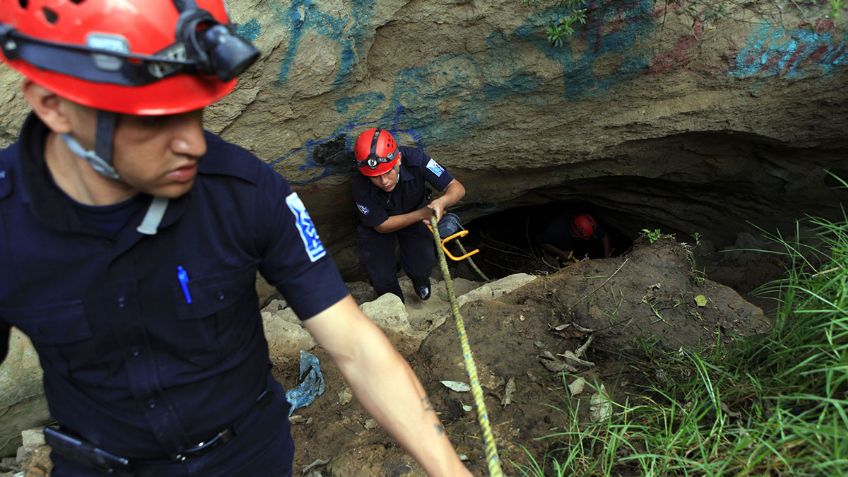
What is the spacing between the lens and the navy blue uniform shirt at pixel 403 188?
4211 mm

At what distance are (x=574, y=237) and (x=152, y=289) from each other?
5.78 metres

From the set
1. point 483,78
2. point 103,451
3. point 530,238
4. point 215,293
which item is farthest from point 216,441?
Result: point 530,238

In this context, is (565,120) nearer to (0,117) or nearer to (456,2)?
(456,2)

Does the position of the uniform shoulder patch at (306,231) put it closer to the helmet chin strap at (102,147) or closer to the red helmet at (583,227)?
the helmet chin strap at (102,147)

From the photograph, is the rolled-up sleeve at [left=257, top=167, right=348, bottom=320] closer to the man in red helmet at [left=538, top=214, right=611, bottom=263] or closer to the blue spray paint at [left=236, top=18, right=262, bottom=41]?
the blue spray paint at [left=236, top=18, right=262, bottom=41]

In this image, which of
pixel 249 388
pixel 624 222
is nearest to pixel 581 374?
pixel 249 388

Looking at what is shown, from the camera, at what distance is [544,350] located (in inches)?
117

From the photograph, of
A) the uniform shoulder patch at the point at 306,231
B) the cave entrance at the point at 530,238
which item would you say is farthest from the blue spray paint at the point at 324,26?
the cave entrance at the point at 530,238

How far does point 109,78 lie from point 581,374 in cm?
231

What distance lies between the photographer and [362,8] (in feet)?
11.2

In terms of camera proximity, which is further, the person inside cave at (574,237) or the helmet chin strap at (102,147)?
the person inside cave at (574,237)

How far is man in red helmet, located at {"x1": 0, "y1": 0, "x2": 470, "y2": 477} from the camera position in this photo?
3.62 ft

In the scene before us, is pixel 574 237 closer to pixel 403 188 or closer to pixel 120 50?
pixel 403 188

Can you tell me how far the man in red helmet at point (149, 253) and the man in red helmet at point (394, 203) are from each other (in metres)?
2.54
